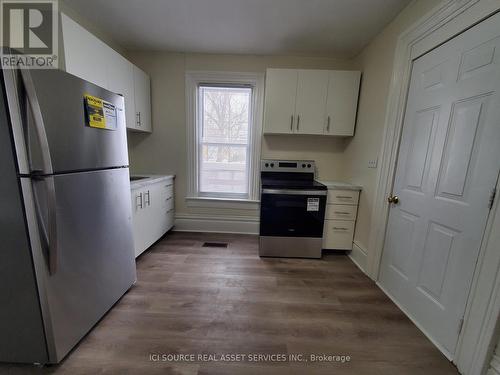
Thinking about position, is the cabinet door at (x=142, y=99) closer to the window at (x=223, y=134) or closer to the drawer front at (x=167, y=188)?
the window at (x=223, y=134)

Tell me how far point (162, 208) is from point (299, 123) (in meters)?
2.13

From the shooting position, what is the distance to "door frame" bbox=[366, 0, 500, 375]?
1037 mm

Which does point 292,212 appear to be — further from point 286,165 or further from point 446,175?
point 446,175

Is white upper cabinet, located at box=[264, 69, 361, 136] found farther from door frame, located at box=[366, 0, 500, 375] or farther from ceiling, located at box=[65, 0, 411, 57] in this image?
door frame, located at box=[366, 0, 500, 375]

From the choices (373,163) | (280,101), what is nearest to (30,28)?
(280,101)

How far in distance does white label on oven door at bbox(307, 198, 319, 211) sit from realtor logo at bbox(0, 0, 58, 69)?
2549mm

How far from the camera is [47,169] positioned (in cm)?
93

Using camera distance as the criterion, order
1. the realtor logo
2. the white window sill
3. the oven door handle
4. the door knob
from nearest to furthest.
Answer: the realtor logo < the door knob < the oven door handle < the white window sill

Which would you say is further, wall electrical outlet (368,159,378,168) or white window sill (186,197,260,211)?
white window sill (186,197,260,211)

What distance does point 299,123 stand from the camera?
8.33 feet

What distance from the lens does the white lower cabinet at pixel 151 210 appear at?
6.73ft

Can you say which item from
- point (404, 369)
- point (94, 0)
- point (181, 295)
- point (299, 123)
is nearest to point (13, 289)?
point (181, 295)

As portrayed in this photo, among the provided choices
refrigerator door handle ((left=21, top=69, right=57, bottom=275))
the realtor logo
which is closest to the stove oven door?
refrigerator door handle ((left=21, top=69, right=57, bottom=275))

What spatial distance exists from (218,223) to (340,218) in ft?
5.75
